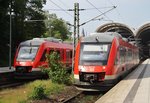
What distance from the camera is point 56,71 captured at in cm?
2223

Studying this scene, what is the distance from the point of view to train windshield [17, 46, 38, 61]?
89.4ft

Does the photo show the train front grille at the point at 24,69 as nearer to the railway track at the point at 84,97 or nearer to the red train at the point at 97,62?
the red train at the point at 97,62

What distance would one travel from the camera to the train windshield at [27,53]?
89.4 ft

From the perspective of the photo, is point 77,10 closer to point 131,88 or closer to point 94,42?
point 94,42

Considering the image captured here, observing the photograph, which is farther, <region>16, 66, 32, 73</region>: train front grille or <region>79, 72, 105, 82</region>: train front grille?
<region>16, 66, 32, 73</region>: train front grille

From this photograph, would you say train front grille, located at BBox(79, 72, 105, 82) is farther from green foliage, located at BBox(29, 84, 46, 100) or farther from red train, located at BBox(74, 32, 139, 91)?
green foliage, located at BBox(29, 84, 46, 100)

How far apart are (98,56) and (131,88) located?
3.56 m

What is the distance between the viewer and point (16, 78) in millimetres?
28219

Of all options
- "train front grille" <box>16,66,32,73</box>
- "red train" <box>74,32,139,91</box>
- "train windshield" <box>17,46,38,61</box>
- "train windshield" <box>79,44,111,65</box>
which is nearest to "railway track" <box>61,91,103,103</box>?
"red train" <box>74,32,139,91</box>

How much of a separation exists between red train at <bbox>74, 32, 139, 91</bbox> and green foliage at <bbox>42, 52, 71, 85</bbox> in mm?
2385

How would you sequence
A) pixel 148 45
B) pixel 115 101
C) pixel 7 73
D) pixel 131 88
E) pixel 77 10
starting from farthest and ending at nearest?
pixel 148 45
pixel 7 73
pixel 77 10
pixel 131 88
pixel 115 101

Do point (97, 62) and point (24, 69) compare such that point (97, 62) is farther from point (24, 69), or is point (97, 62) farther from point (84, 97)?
point (24, 69)

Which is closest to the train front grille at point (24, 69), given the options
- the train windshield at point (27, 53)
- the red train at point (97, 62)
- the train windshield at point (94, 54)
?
the train windshield at point (27, 53)

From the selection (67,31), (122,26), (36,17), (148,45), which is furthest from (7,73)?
(67,31)
